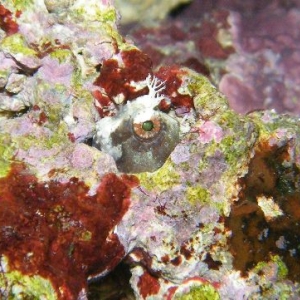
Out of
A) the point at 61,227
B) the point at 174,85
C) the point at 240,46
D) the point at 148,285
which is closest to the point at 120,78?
the point at 174,85

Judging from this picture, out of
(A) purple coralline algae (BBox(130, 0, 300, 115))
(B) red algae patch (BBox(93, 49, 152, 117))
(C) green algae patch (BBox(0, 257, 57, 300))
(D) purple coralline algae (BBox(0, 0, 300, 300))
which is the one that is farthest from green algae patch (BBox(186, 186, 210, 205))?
(A) purple coralline algae (BBox(130, 0, 300, 115))

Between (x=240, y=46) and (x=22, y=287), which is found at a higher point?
(x=22, y=287)

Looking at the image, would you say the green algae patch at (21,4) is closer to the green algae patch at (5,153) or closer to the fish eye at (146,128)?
the green algae patch at (5,153)

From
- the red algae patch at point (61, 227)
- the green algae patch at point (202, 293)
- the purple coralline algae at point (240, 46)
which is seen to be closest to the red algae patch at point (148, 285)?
the green algae patch at point (202, 293)

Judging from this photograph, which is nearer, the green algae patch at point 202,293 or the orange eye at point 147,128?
the green algae patch at point 202,293

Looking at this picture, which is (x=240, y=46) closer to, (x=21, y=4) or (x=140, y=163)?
(x=140, y=163)

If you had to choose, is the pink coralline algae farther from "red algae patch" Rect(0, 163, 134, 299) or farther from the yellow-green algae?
the yellow-green algae
